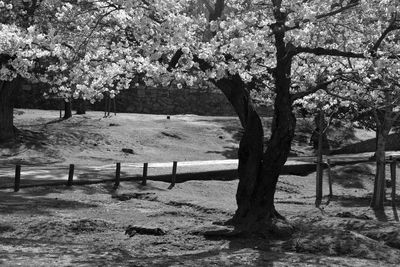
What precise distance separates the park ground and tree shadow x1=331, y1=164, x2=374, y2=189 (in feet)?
0.13

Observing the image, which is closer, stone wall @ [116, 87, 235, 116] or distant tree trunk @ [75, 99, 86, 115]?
distant tree trunk @ [75, 99, 86, 115]

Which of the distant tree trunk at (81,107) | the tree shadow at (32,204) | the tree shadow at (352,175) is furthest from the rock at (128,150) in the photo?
the tree shadow at (32,204)

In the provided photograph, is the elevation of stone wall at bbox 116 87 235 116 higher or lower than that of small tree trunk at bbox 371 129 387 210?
higher

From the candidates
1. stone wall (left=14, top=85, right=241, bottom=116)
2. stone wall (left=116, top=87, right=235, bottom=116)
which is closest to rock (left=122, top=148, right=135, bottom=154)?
stone wall (left=14, top=85, right=241, bottom=116)

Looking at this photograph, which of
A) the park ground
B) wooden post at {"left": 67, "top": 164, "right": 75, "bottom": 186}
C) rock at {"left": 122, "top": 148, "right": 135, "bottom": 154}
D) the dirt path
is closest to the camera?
the dirt path

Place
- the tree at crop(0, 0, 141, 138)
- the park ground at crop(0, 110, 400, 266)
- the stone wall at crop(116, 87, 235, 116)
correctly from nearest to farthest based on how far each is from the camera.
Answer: the park ground at crop(0, 110, 400, 266), the tree at crop(0, 0, 141, 138), the stone wall at crop(116, 87, 235, 116)

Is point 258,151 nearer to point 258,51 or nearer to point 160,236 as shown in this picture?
point 258,51

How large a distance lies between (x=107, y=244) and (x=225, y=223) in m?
2.40

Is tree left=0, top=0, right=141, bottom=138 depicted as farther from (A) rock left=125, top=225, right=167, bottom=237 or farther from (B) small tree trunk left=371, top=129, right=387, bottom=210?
(B) small tree trunk left=371, top=129, right=387, bottom=210

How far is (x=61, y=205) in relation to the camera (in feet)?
51.8

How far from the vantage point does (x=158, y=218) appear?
14.4 meters

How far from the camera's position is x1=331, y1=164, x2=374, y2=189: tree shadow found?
83.3 feet

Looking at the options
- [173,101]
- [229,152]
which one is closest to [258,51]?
[229,152]

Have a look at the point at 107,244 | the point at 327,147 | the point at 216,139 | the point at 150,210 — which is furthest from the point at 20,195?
the point at 327,147
